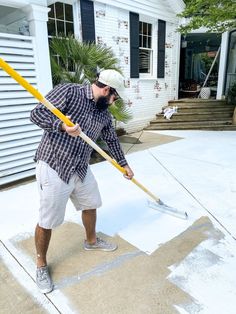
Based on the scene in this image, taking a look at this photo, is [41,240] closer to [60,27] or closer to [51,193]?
[51,193]

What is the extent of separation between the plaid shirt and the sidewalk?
0.78 m

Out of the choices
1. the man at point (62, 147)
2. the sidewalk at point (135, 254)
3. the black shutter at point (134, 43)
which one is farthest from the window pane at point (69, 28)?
the man at point (62, 147)

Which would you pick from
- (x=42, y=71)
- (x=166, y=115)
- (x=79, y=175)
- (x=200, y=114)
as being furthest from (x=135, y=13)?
(x=79, y=175)

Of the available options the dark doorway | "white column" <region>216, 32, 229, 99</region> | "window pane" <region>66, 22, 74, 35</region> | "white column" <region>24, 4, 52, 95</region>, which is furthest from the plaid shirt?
the dark doorway

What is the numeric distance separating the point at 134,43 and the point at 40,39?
3.94 meters

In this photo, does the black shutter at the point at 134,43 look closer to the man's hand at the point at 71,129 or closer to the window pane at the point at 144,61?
the window pane at the point at 144,61

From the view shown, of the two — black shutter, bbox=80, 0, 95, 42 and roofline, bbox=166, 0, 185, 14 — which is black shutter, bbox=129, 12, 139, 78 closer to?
black shutter, bbox=80, 0, 95, 42

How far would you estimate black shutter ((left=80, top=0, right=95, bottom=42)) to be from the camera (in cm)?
554

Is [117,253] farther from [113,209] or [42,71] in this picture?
[42,71]

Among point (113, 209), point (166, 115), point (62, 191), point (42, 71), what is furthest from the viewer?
point (166, 115)

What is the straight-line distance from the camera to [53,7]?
531 cm

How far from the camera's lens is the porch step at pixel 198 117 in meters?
7.48

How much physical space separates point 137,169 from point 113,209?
1424 mm

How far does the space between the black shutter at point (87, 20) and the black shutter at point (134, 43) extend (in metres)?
1.37
